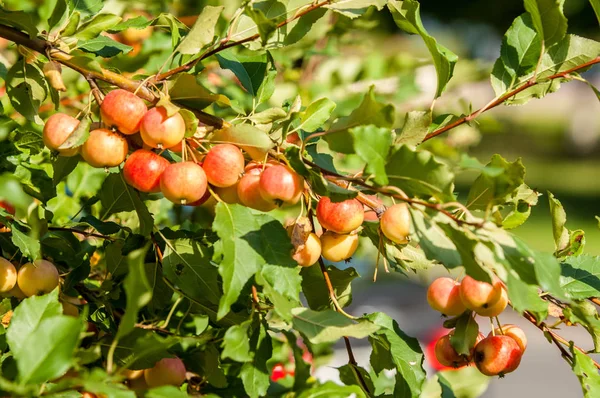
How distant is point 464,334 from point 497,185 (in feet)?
0.77

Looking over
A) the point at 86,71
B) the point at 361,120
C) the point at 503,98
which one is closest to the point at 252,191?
the point at 361,120

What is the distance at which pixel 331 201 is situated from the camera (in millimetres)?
789

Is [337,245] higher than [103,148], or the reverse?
[103,148]

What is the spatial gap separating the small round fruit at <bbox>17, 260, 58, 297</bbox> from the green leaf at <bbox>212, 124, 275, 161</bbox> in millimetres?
279

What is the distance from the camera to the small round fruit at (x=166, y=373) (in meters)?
0.91

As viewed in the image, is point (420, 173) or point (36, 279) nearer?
point (420, 173)

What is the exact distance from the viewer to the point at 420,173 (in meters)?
0.73

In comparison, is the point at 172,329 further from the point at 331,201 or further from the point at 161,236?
the point at 331,201

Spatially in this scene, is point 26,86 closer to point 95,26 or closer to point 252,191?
point 95,26

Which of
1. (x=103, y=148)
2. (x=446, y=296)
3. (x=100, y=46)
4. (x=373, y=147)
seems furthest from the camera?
(x=100, y=46)

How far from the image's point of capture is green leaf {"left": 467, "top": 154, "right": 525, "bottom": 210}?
78cm

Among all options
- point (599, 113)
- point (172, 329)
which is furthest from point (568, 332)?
point (599, 113)

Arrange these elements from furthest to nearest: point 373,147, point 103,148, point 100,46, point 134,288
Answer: point 100,46 → point 103,148 → point 373,147 → point 134,288

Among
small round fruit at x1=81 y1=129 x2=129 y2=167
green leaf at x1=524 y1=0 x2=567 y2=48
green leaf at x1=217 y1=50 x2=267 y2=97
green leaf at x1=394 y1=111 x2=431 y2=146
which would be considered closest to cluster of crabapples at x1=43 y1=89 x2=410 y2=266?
small round fruit at x1=81 y1=129 x2=129 y2=167
